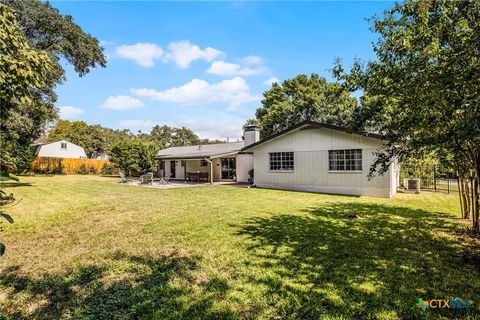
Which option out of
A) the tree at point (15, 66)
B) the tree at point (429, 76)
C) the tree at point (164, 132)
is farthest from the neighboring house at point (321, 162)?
the tree at point (164, 132)

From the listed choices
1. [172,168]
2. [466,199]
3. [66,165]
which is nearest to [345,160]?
[466,199]

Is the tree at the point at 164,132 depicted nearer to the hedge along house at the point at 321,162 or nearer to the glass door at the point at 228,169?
the glass door at the point at 228,169

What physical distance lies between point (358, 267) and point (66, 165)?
40.9 m

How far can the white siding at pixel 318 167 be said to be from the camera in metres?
13.8

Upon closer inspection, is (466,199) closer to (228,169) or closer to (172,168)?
(228,169)

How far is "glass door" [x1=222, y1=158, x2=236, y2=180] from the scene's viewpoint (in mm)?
24375

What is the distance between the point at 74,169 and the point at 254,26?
115 ft

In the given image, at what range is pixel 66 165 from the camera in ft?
117

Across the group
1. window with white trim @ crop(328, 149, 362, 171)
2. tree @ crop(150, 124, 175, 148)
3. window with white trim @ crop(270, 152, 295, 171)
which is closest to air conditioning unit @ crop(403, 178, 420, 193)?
window with white trim @ crop(328, 149, 362, 171)

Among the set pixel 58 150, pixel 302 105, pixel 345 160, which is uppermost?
pixel 302 105

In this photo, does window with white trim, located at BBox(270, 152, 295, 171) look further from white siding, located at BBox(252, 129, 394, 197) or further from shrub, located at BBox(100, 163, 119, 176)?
shrub, located at BBox(100, 163, 119, 176)

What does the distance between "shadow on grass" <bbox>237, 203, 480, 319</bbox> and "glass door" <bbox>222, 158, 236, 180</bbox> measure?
54.5 feet

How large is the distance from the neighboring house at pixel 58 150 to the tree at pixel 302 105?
104 feet

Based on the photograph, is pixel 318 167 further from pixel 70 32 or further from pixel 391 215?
pixel 70 32
